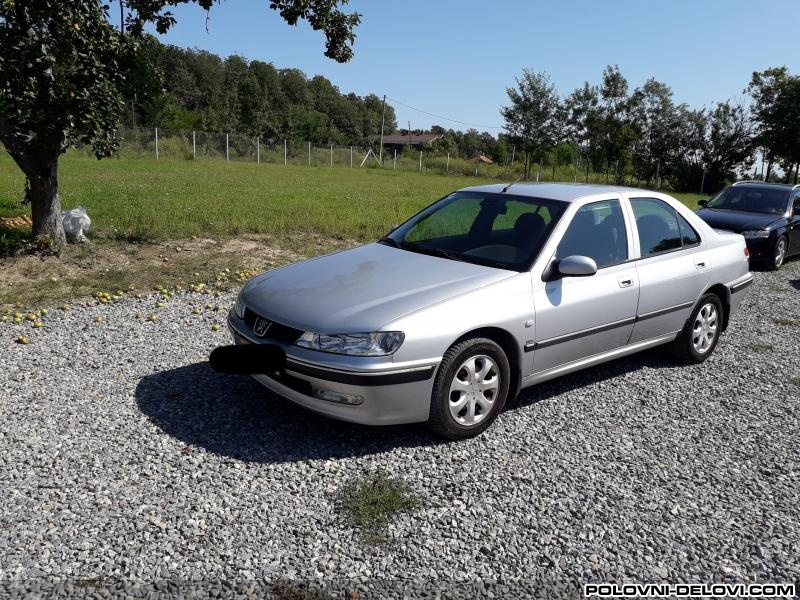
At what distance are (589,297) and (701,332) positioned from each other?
1876 mm

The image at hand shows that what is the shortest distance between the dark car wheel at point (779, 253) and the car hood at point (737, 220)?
1.26ft

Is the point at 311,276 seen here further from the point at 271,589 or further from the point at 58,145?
the point at 58,145

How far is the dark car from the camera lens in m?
11.6

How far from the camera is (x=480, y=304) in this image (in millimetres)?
4309

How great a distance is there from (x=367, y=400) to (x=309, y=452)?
0.56 m

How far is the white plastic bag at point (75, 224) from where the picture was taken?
377 inches

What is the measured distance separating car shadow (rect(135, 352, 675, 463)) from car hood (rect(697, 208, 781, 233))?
785 cm

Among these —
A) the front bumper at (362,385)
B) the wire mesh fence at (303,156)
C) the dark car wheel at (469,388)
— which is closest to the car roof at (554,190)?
the dark car wheel at (469,388)

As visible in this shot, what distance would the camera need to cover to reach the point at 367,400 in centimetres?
399

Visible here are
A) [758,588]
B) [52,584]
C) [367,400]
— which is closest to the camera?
[52,584]

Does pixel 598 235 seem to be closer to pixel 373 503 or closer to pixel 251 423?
pixel 373 503

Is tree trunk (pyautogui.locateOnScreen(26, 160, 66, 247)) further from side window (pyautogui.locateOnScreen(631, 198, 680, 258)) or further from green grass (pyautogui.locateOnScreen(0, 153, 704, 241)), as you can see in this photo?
side window (pyautogui.locateOnScreen(631, 198, 680, 258))

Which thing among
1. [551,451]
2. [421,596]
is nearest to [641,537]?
[551,451]

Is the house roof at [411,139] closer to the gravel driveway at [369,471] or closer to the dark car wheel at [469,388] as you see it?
the gravel driveway at [369,471]
